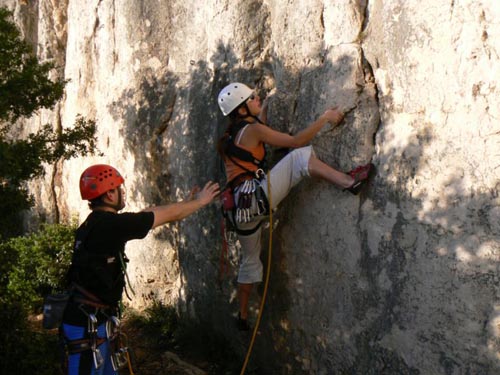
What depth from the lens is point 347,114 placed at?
578cm

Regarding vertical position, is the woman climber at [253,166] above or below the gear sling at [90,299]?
above

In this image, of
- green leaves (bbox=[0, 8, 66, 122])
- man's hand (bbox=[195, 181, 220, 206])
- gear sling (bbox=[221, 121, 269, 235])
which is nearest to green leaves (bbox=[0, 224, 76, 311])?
green leaves (bbox=[0, 8, 66, 122])

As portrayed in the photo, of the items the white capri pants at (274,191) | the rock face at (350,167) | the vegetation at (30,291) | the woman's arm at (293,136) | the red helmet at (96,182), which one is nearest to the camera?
the rock face at (350,167)

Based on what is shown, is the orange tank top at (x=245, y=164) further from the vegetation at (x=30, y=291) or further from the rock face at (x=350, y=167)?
the vegetation at (x=30, y=291)

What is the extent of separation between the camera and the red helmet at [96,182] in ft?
16.1

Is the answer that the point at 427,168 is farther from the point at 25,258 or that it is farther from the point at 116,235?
the point at 25,258

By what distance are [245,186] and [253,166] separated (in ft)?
0.66

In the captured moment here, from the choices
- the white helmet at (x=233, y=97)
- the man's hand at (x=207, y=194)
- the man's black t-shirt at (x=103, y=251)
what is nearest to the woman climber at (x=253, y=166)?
the white helmet at (x=233, y=97)

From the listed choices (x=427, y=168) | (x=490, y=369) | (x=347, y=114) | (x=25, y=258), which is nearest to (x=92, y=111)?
(x=25, y=258)

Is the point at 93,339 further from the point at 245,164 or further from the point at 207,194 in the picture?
Answer: the point at 245,164

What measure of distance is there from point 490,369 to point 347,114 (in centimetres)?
236

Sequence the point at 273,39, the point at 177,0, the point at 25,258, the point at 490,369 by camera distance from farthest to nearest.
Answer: the point at 25,258 < the point at 177,0 < the point at 273,39 < the point at 490,369

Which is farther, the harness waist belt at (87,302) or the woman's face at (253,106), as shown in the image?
the woman's face at (253,106)

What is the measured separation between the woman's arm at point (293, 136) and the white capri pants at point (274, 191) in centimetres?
14
